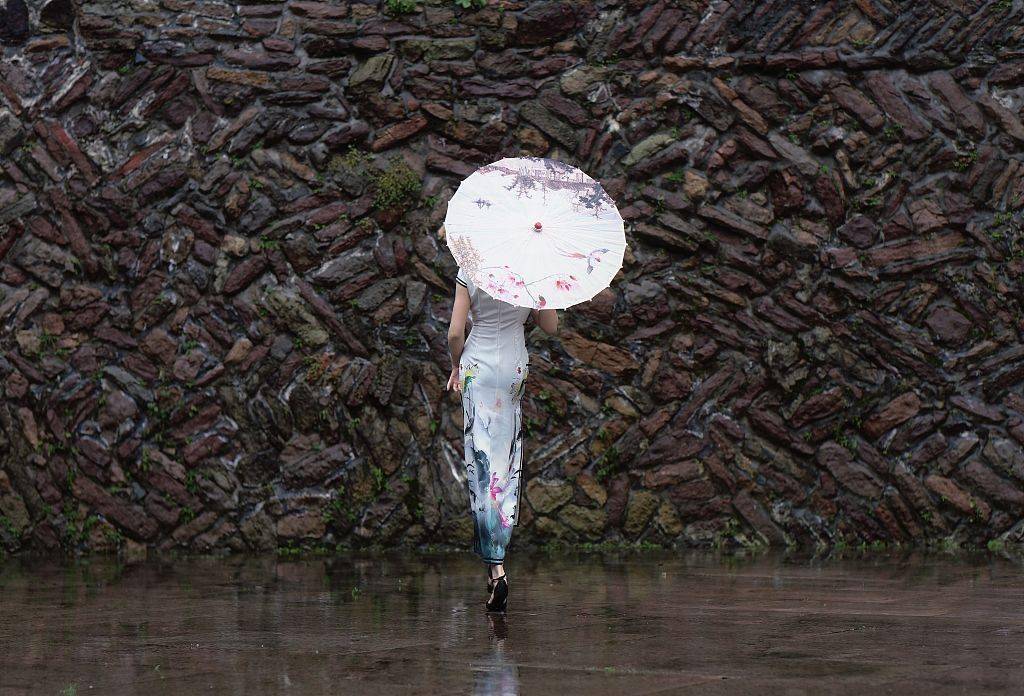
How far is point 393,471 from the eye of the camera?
897 cm

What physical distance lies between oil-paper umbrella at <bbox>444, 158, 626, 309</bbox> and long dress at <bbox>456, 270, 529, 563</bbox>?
31cm

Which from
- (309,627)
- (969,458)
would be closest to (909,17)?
(969,458)

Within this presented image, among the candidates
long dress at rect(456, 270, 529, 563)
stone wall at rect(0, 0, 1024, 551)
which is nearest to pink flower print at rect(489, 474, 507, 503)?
long dress at rect(456, 270, 529, 563)

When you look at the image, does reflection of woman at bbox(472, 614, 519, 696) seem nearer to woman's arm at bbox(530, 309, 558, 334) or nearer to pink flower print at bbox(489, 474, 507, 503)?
pink flower print at bbox(489, 474, 507, 503)

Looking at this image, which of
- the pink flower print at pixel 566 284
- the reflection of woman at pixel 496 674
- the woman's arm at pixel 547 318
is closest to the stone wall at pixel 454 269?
the woman's arm at pixel 547 318

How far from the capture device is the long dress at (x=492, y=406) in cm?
580

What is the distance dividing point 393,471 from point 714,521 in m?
2.35

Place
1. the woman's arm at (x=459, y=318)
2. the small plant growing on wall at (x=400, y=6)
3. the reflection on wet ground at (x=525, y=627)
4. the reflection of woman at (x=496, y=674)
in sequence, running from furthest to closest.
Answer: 1. the small plant growing on wall at (x=400, y=6)
2. the woman's arm at (x=459, y=318)
3. the reflection on wet ground at (x=525, y=627)
4. the reflection of woman at (x=496, y=674)

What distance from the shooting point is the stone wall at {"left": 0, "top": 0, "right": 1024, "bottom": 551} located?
893 centimetres

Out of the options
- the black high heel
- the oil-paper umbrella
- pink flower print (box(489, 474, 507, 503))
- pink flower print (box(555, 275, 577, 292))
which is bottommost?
the black high heel

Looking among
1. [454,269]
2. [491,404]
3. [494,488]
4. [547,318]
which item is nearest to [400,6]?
[454,269]

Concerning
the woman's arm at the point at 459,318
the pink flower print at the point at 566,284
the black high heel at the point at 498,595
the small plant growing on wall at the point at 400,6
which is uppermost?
the small plant growing on wall at the point at 400,6

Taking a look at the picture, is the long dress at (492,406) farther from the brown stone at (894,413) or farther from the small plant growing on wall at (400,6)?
the small plant growing on wall at (400,6)

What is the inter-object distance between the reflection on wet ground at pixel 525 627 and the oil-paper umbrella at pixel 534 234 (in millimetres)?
1484
